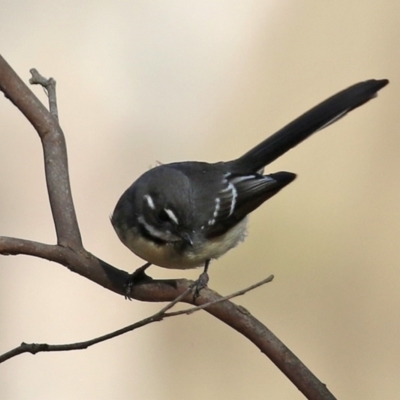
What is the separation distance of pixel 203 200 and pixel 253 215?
168cm

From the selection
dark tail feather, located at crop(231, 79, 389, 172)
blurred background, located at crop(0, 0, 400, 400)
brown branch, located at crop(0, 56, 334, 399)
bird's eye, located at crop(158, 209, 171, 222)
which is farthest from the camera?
blurred background, located at crop(0, 0, 400, 400)

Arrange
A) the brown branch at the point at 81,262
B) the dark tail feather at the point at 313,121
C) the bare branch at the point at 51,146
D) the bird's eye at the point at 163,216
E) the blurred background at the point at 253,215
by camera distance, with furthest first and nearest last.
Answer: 1. the blurred background at the point at 253,215
2. the dark tail feather at the point at 313,121
3. the bird's eye at the point at 163,216
4. the bare branch at the point at 51,146
5. the brown branch at the point at 81,262

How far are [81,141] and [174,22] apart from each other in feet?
2.91

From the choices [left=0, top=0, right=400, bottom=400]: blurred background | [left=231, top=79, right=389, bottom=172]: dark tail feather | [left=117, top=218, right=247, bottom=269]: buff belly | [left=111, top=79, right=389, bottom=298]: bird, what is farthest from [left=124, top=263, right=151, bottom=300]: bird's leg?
[left=0, top=0, right=400, bottom=400]: blurred background

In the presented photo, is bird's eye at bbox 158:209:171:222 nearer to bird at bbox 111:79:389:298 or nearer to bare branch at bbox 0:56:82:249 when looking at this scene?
bird at bbox 111:79:389:298

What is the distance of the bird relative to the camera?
6.10 ft

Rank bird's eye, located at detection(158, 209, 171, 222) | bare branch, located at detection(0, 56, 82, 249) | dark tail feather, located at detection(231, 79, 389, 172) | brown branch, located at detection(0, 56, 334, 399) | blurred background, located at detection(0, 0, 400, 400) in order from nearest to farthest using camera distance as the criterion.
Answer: brown branch, located at detection(0, 56, 334, 399)
bare branch, located at detection(0, 56, 82, 249)
bird's eye, located at detection(158, 209, 171, 222)
dark tail feather, located at detection(231, 79, 389, 172)
blurred background, located at detection(0, 0, 400, 400)

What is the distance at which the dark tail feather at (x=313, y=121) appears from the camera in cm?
196

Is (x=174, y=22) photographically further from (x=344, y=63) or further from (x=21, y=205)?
(x=21, y=205)

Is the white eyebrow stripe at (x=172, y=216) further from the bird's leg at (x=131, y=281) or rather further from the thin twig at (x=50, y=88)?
the thin twig at (x=50, y=88)

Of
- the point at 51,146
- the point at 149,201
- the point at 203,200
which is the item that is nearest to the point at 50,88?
the point at 51,146

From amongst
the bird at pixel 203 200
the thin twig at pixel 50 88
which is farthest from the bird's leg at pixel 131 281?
the thin twig at pixel 50 88

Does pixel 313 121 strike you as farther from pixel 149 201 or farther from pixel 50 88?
pixel 50 88

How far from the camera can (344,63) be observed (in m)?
3.99
